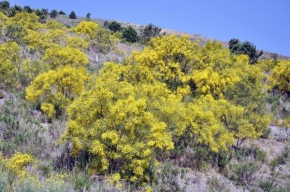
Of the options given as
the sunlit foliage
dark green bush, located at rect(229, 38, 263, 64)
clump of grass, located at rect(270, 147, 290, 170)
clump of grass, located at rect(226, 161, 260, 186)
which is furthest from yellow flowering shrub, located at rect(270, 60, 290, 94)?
the sunlit foliage

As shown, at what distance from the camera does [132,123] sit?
36.1 ft

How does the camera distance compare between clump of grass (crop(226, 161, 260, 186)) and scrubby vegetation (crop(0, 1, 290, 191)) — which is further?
clump of grass (crop(226, 161, 260, 186))

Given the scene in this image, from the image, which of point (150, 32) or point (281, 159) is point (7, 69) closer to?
point (281, 159)

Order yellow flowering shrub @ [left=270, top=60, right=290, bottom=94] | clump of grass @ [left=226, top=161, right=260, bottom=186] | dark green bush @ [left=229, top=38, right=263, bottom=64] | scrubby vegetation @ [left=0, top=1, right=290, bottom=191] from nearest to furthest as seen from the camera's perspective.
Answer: scrubby vegetation @ [left=0, top=1, right=290, bottom=191] < clump of grass @ [left=226, top=161, right=260, bottom=186] < yellow flowering shrub @ [left=270, top=60, right=290, bottom=94] < dark green bush @ [left=229, top=38, right=263, bottom=64]

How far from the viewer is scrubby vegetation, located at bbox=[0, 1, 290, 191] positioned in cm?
1077

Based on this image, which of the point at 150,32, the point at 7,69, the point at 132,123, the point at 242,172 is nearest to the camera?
the point at 132,123

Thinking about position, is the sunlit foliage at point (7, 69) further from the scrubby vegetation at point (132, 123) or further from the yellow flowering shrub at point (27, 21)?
the yellow flowering shrub at point (27, 21)

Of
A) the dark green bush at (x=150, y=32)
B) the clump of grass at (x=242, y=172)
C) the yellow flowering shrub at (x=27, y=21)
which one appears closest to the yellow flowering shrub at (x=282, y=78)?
the clump of grass at (x=242, y=172)

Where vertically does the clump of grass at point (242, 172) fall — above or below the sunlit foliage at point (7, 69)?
below

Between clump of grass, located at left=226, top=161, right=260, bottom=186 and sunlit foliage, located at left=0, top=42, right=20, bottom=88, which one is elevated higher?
sunlit foliage, located at left=0, top=42, right=20, bottom=88

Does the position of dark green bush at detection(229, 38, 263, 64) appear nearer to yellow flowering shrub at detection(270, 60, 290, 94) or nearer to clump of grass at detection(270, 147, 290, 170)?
yellow flowering shrub at detection(270, 60, 290, 94)

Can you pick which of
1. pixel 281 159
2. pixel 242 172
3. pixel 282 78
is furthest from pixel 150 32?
pixel 242 172

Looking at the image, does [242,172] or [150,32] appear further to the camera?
[150,32]

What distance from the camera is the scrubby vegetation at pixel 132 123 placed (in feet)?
35.3
